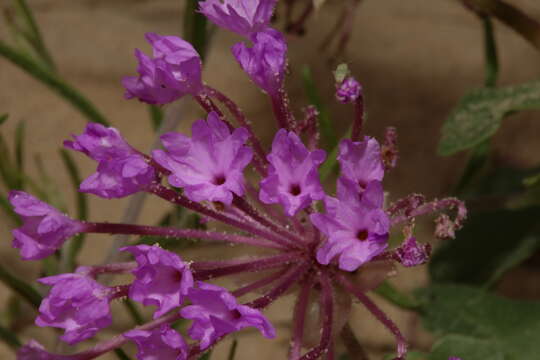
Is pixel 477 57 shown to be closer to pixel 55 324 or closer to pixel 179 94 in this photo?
pixel 179 94

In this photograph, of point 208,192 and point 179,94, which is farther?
point 179,94

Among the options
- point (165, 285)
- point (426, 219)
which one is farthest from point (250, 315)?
point (426, 219)

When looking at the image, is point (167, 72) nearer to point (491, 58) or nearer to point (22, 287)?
point (22, 287)

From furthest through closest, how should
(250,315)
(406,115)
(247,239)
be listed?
(406,115) < (247,239) < (250,315)

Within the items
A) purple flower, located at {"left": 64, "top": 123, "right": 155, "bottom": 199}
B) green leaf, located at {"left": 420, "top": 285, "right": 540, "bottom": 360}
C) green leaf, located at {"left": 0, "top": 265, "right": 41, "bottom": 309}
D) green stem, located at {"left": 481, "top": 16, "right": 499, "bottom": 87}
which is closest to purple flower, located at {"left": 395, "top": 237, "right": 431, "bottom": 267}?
purple flower, located at {"left": 64, "top": 123, "right": 155, "bottom": 199}

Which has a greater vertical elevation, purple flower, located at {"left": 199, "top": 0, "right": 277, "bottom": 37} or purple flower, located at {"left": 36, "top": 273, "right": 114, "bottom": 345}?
purple flower, located at {"left": 199, "top": 0, "right": 277, "bottom": 37}

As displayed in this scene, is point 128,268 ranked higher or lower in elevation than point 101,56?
higher

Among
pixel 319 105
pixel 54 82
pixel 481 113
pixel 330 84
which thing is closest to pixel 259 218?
pixel 319 105

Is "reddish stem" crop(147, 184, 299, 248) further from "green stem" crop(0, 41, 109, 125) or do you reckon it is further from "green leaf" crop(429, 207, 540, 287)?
"green leaf" crop(429, 207, 540, 287)
